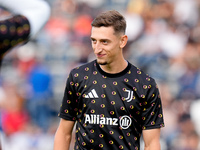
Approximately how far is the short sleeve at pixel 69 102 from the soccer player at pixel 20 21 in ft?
5.21

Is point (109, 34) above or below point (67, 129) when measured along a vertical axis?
above

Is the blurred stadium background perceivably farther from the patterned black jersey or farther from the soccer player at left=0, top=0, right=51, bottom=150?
the soccer player at left=0, top=0, right=51, bottom=150

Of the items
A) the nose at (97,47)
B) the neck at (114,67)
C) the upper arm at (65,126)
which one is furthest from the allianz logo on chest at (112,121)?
the nose at (97,47)

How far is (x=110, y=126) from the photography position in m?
3.39

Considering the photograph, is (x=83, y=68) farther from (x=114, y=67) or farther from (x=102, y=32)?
(x=102, y=32)

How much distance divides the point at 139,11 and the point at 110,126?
19.4ft

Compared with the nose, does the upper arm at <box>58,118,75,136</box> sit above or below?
below

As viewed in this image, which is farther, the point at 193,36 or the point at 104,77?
the point at 193,36

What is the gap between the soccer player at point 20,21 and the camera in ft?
5.74

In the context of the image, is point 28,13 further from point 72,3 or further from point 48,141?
point 72,3

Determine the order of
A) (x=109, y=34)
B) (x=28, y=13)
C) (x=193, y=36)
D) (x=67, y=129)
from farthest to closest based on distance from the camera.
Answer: (x=193, y=36) → (x=67, y=129) → (x=109, y=34) → (x=28, y=13)

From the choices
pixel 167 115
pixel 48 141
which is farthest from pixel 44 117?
pixel 167 115

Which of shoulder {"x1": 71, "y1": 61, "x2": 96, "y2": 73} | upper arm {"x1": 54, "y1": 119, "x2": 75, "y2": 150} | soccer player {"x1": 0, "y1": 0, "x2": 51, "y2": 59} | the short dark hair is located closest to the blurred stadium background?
upper arm {"x1": 54, "y1": 119, "x2": 75, "y2": 150}

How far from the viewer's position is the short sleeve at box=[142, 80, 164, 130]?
347 centimetres
